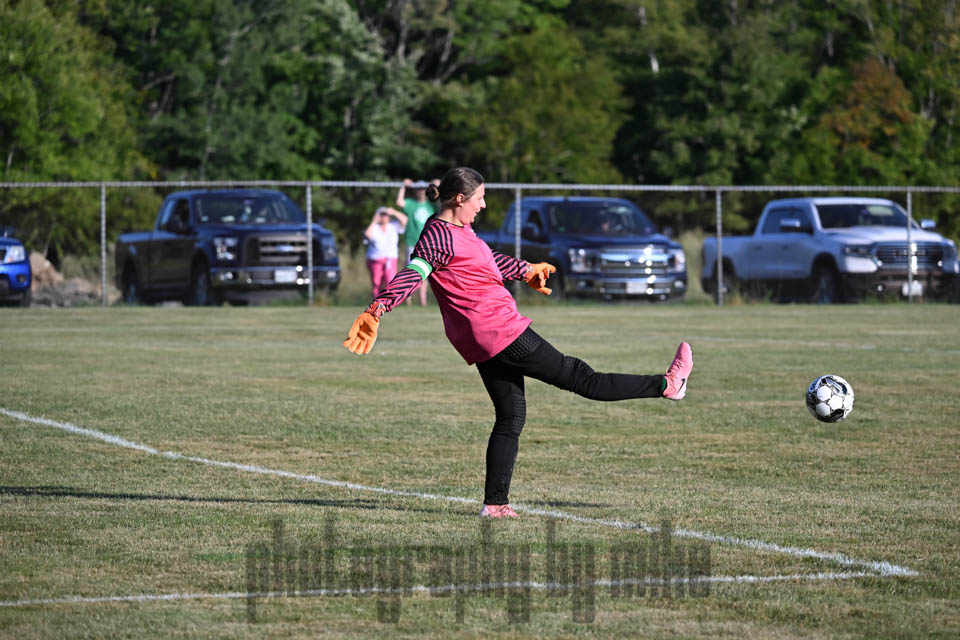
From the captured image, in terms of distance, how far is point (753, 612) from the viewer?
564cm

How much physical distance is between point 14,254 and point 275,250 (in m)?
4.46

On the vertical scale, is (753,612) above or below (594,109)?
A: below

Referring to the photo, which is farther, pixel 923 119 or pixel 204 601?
pixel 923 119

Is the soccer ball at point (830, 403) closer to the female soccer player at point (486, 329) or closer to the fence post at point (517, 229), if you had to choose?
the female soccer player at point (486, 329)

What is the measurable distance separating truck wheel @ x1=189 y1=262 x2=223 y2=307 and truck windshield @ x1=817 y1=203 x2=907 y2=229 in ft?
36.7

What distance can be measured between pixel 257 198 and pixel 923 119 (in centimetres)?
2516

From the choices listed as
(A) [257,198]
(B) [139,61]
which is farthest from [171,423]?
(B) [139,61]

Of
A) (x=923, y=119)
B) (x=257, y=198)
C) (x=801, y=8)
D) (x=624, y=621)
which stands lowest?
(x=624, y=621)

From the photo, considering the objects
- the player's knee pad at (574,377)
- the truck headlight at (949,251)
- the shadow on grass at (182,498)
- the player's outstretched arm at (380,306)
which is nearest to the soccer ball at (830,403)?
the player's knee pad at (574,377)

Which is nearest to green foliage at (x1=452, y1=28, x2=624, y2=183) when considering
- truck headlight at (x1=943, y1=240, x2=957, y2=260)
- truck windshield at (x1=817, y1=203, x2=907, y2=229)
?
truck windshield at (x1=817, y1=203, x2=907, y2=229)

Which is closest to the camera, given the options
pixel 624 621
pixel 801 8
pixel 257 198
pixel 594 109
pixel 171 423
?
pixel 624 621

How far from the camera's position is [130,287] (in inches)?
1177

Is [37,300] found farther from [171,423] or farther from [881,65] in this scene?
[881,65]

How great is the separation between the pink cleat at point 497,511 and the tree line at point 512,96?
33.6 metres
